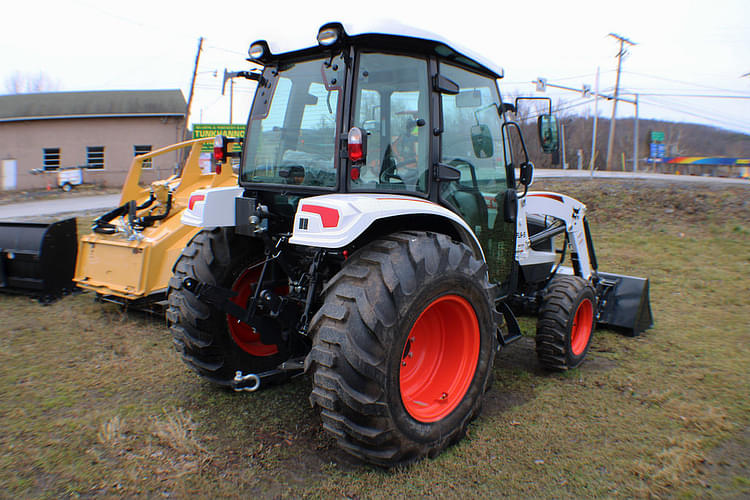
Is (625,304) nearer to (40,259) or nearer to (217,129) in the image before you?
(40,259)

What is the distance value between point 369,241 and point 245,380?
1.28m

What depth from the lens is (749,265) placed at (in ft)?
24.9

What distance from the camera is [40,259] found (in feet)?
18.2

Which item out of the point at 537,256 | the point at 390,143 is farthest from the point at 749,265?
the point at 390,143

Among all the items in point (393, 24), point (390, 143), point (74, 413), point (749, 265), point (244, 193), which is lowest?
point (74, 413)

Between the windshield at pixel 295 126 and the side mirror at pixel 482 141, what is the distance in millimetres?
1085

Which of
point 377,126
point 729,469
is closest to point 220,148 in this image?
point 377,126

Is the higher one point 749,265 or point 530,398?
point 749,265

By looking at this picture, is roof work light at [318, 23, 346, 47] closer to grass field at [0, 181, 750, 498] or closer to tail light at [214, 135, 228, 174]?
tail light at [214, 135, 228, 174]

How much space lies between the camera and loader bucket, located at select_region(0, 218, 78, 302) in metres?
5.59

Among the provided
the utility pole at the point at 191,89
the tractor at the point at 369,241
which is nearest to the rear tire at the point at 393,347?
the tractor at the point at 369,241

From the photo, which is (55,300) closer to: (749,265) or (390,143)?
(390,143)

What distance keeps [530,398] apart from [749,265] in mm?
6216

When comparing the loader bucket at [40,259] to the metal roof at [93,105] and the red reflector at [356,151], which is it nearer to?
the red reflector at [356,151]
